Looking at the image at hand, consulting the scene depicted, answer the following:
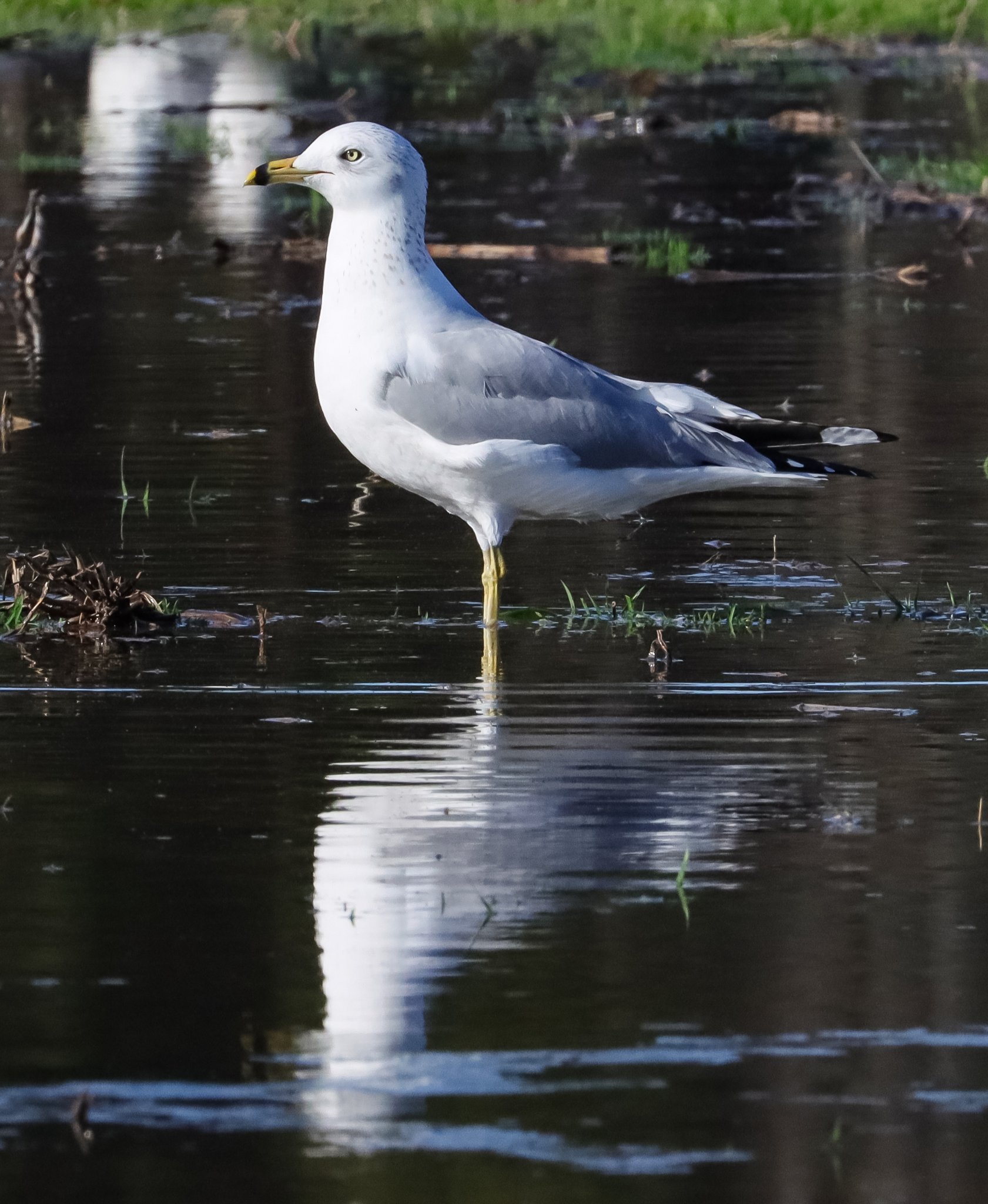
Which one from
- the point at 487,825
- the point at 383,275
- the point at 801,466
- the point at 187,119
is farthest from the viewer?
the point at 187,119

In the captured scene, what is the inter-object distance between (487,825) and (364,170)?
3.13 meters

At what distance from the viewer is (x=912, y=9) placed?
4003cm

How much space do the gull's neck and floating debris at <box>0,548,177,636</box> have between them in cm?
108

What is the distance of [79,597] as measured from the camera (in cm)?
814

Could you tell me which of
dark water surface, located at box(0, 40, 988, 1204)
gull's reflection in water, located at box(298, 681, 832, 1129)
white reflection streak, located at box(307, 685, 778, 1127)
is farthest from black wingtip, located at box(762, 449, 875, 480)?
white reflection streak, located at box(307, 685, 778, 1127)

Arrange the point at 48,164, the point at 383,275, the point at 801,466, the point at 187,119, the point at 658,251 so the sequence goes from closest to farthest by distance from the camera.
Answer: the point at 383,275 < the point at 801,466 < the point at 658,251 < the point at 48,164 < the point at 187,119

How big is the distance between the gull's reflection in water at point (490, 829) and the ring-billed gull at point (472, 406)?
99 centimetres

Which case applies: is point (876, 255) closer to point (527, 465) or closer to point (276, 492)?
point (276, 492)

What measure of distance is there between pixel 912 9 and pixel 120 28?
11972mm

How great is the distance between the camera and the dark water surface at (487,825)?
14.8 ft

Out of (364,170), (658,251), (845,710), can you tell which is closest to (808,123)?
(658,251)

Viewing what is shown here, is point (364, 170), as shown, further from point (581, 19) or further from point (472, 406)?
point (581, 19)

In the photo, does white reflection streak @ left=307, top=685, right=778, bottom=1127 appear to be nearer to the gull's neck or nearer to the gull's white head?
the gull's neck

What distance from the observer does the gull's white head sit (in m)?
8.55
